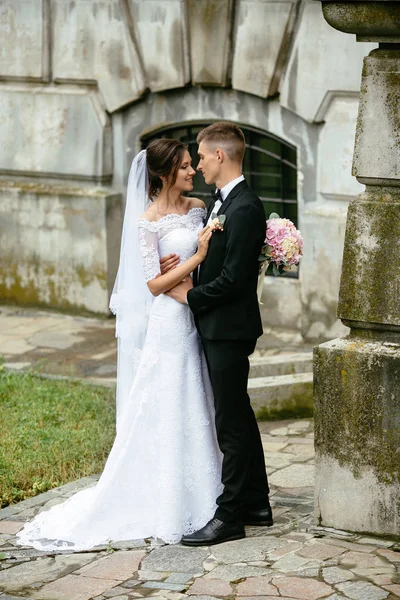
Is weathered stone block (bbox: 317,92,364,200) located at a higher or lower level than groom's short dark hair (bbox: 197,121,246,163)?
higher

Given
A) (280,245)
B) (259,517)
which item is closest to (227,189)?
(280,245)

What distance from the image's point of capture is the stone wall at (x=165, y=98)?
9922mm

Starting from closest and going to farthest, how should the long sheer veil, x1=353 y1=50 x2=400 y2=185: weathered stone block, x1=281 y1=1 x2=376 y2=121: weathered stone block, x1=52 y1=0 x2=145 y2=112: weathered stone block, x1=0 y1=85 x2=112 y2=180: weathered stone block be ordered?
x1=353 y1=50 x2=400 y2=185: weathered stone block < the long sheer veil < x1=281 y1=1 x2=376 y2=121: weathered stone block < x1=52 y1=0 x2=145 y2=112: weathered stone block < x1=0 y1=85 x2=112 y2=180: weathered stone block

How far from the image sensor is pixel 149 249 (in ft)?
20.2

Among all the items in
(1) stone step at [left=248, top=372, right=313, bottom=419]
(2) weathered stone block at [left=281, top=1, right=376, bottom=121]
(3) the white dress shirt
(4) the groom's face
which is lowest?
(1) stone step at [left=248, top=372, right=313, bottom=419]

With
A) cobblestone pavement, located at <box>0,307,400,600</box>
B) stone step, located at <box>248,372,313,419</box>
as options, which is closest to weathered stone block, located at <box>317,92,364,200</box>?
stone step, located at <box>248,372,313,419</box>

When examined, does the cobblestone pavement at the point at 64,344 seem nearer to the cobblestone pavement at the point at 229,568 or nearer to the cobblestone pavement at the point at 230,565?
the cobblestone pavement at the point at 230,565

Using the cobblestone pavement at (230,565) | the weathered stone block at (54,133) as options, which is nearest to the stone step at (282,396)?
the cobblestone pavement at (230,565)

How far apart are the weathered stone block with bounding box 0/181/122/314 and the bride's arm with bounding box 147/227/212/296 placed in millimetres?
4999

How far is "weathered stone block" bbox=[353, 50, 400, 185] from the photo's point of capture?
5.61 m

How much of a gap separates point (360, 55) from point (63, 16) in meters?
3.01

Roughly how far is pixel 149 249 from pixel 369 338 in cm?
118

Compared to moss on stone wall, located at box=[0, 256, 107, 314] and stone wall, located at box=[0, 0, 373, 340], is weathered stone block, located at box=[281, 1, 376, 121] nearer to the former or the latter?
stone wall, located at box=[0, 0, 373, 340]

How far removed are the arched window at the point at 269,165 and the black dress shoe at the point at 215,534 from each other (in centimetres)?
500
